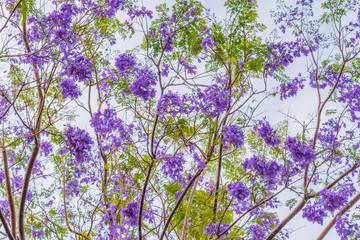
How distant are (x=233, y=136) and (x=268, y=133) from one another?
22.3 inches

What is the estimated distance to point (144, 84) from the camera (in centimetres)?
501

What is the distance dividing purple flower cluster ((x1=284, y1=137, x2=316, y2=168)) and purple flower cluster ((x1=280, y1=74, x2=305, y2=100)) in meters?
1.61

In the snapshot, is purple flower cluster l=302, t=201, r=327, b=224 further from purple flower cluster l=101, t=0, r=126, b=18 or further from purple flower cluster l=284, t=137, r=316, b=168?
purple flower cluster l=101, t=0, r=126, b=18

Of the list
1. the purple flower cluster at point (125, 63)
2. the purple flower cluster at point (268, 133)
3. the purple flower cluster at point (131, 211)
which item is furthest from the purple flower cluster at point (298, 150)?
the purple flower cluster at point (125, 63)

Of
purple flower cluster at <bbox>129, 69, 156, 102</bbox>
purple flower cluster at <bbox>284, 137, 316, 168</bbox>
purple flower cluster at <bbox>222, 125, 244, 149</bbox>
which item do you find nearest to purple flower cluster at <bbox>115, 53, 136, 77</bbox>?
purple flower cluster at <bbox>129, 69, 156, 102</bbox>

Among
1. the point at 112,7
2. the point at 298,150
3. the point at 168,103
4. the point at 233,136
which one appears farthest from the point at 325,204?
the point at 112,7

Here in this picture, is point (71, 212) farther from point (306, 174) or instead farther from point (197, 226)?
point (306, 174)

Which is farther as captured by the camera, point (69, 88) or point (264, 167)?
point (264, 167)

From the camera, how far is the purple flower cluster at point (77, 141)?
15.3 feet

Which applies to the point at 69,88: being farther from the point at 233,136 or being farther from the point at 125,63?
the point at 233,136

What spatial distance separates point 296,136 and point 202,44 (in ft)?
6.47

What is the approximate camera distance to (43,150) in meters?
6.57

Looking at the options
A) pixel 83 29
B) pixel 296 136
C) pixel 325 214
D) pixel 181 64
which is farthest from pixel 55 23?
pixel 325 214

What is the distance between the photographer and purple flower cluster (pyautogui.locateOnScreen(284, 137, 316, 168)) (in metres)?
5.02
